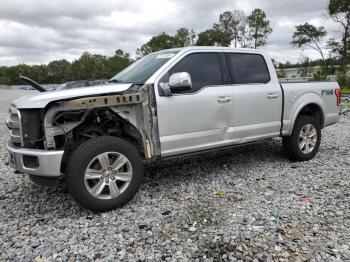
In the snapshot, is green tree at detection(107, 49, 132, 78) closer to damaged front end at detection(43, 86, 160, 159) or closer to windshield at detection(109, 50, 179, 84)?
windshield at detection(109, 50, 179, 84)

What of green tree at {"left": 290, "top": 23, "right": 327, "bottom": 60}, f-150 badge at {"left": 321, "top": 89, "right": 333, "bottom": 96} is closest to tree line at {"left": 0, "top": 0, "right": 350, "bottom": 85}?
green tree at {"left": 290, "top": 23, "right": 327, "bottom": 60}

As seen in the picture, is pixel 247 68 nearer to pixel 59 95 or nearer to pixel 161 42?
pixel 59 95

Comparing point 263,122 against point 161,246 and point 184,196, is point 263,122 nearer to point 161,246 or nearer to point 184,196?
point 184,196

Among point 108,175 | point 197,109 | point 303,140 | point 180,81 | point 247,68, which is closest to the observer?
point 108,175

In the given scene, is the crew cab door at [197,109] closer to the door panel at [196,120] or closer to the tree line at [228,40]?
the door panel at [196,120]

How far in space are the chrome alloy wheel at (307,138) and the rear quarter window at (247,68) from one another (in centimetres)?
120

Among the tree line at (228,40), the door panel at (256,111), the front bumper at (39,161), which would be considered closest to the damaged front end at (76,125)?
the front bumper at (39,161)

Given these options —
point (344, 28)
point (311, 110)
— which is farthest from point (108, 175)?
point (344, 28)

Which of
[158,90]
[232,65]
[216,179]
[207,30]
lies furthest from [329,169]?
[207,30]

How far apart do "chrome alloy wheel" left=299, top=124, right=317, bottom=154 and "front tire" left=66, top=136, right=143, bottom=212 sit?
3.18 metres

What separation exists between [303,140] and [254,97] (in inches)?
58.1

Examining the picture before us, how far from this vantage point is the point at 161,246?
3176mm

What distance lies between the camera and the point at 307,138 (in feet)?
19.3

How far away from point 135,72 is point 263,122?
2.07 meters
